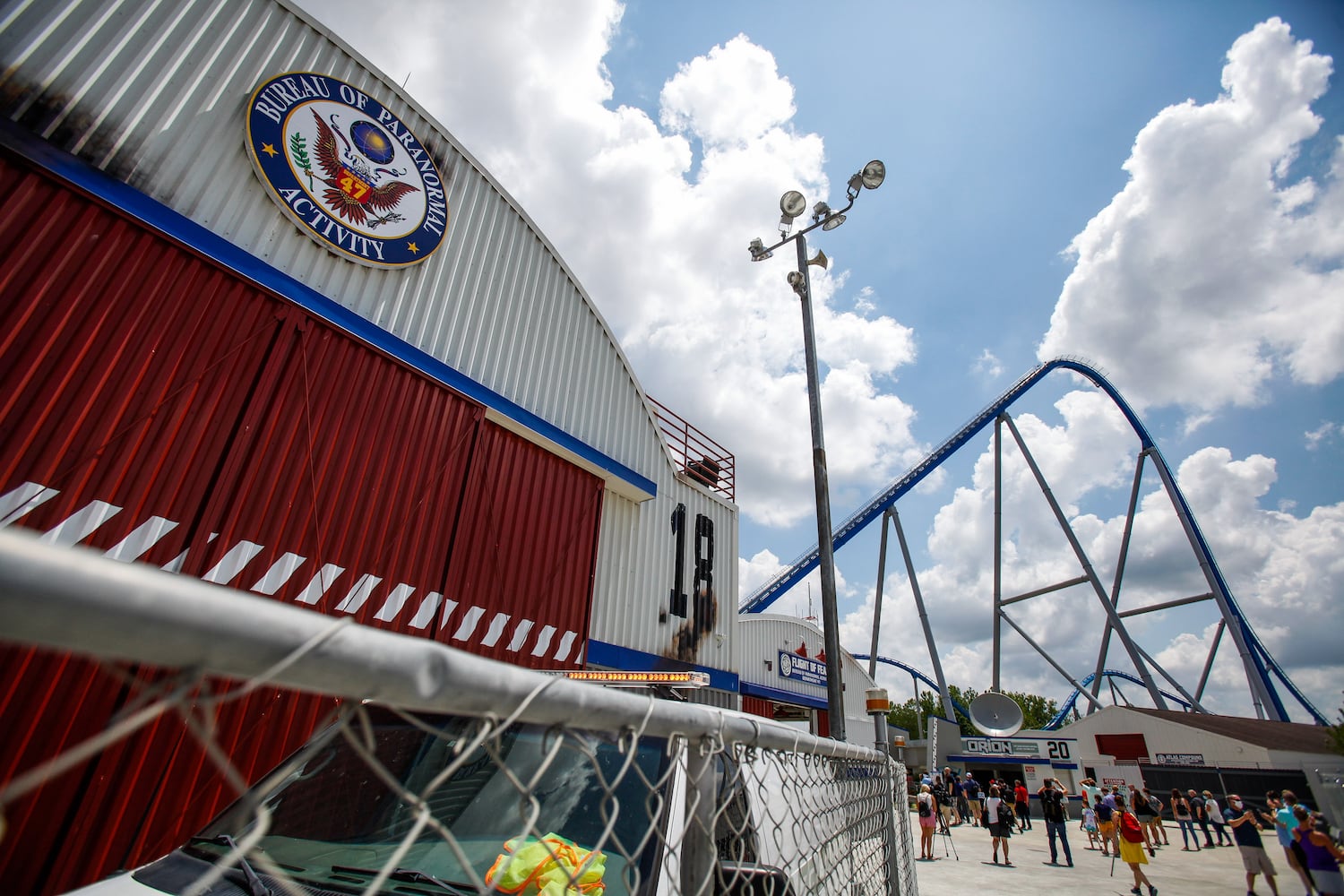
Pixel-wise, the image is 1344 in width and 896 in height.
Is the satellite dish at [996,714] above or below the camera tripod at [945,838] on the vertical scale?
above

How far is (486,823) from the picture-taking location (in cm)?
235

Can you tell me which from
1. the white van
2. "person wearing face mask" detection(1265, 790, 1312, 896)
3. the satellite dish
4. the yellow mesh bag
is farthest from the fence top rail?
the satellite dish

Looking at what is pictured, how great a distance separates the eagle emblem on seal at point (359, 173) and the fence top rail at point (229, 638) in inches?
292

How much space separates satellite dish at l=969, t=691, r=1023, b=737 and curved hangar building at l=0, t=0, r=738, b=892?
11869 mm

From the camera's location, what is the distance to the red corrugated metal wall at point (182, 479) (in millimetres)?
4477

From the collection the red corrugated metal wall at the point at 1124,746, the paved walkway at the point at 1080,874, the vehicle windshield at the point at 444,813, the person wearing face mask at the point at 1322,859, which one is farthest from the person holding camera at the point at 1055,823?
the red corrugated metal wall at the point at 1124,746

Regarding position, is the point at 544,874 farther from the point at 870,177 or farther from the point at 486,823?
the point at 870,177

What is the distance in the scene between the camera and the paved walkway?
8625 millimetres

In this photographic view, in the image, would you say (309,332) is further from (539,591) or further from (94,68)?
(539,591)

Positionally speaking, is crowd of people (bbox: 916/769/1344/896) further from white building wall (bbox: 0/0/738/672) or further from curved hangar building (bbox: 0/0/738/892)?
curved hangar building (bbox: 0/0/738/892)

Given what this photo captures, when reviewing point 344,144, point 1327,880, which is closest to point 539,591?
point 344,144

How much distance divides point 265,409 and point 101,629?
20.2 ft

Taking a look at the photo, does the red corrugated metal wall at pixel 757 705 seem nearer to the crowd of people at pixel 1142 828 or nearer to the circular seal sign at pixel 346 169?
the crowd of people at pixel 1142 828

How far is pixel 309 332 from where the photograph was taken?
6.32 m
